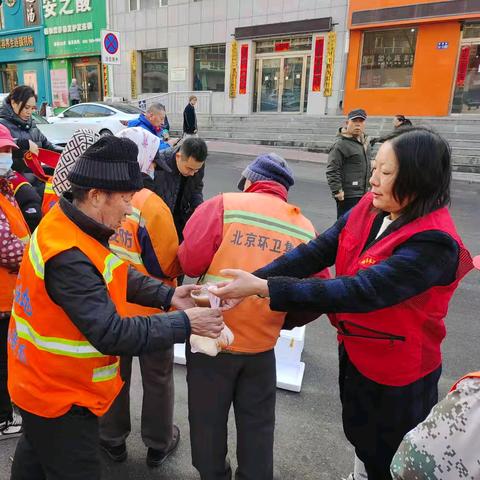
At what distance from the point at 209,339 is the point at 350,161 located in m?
4.08

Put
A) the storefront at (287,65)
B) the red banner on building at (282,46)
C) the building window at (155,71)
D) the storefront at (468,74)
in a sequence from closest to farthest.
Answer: the storefront at (468,74), the storefront at (287,65), the red banner on building at (282,46), the building window at (155,71)

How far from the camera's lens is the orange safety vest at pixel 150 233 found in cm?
222

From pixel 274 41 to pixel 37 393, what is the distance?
18583 millimetres

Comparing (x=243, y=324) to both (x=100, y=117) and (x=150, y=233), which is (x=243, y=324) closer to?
(x=150, y=233)

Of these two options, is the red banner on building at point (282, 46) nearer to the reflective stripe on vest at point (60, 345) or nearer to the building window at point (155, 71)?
the building window at point (155, 71)

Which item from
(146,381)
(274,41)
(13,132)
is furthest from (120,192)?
(274,41)

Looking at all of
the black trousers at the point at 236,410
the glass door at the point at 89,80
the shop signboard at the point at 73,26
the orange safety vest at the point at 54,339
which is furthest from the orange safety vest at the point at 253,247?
the glass door at the point at 89,80

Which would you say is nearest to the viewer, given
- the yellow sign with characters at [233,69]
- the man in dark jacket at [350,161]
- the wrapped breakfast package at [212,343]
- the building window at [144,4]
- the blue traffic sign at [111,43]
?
the wrapped breakfast package at [212,343]

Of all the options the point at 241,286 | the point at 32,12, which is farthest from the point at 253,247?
the point at 32,12

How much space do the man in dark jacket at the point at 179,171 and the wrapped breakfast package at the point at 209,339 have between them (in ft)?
Result: 4.19

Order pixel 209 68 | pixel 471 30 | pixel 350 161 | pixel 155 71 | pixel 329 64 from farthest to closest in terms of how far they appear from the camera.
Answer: pixel 155 71, pixel 209 68, pixel 329 64, pixel 471 30, pixel 350 161

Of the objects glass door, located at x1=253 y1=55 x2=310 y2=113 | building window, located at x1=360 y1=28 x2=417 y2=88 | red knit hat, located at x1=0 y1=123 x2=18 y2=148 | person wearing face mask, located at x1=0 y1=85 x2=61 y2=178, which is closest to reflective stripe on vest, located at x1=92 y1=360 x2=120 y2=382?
red knit hat, located at x1=0 y1=123 x2=18 y2=148

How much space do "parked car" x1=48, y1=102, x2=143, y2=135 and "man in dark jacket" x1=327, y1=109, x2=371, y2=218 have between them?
8602mm

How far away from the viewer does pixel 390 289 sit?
1516 millimetres
